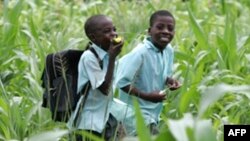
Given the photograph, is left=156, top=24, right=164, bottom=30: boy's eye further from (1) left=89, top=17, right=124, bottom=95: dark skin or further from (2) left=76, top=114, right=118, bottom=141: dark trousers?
(2) left=76, top=114, right=118, bottom=141: dark trousers

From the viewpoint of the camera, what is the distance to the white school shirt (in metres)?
4.24

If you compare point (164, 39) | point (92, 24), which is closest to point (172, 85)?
point (164, 39)

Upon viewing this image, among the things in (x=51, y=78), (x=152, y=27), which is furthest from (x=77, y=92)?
(x=152, y=27)

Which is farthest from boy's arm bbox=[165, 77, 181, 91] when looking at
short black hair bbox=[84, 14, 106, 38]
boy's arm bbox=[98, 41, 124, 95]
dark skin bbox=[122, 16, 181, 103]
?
short black hair bbox=[84, 14, 106, 38]

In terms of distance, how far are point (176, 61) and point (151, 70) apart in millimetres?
1294

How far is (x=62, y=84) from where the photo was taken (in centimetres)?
438

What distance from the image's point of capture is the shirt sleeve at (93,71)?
13.8 ft

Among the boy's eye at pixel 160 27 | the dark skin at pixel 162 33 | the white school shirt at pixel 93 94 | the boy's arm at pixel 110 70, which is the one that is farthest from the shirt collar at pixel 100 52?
the boy's eye at pixel 160 27

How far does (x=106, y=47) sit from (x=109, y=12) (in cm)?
338

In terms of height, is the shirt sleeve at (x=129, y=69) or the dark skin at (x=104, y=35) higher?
the dark skin at (x=104, y=35)

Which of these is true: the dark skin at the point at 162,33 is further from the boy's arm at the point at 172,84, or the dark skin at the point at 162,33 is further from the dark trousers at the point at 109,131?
the dark trousers at the point at 109,131

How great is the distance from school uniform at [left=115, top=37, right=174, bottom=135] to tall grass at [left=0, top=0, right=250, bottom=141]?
91 millimetres

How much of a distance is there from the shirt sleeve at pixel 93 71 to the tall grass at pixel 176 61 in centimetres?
29

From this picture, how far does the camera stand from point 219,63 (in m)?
5.51
